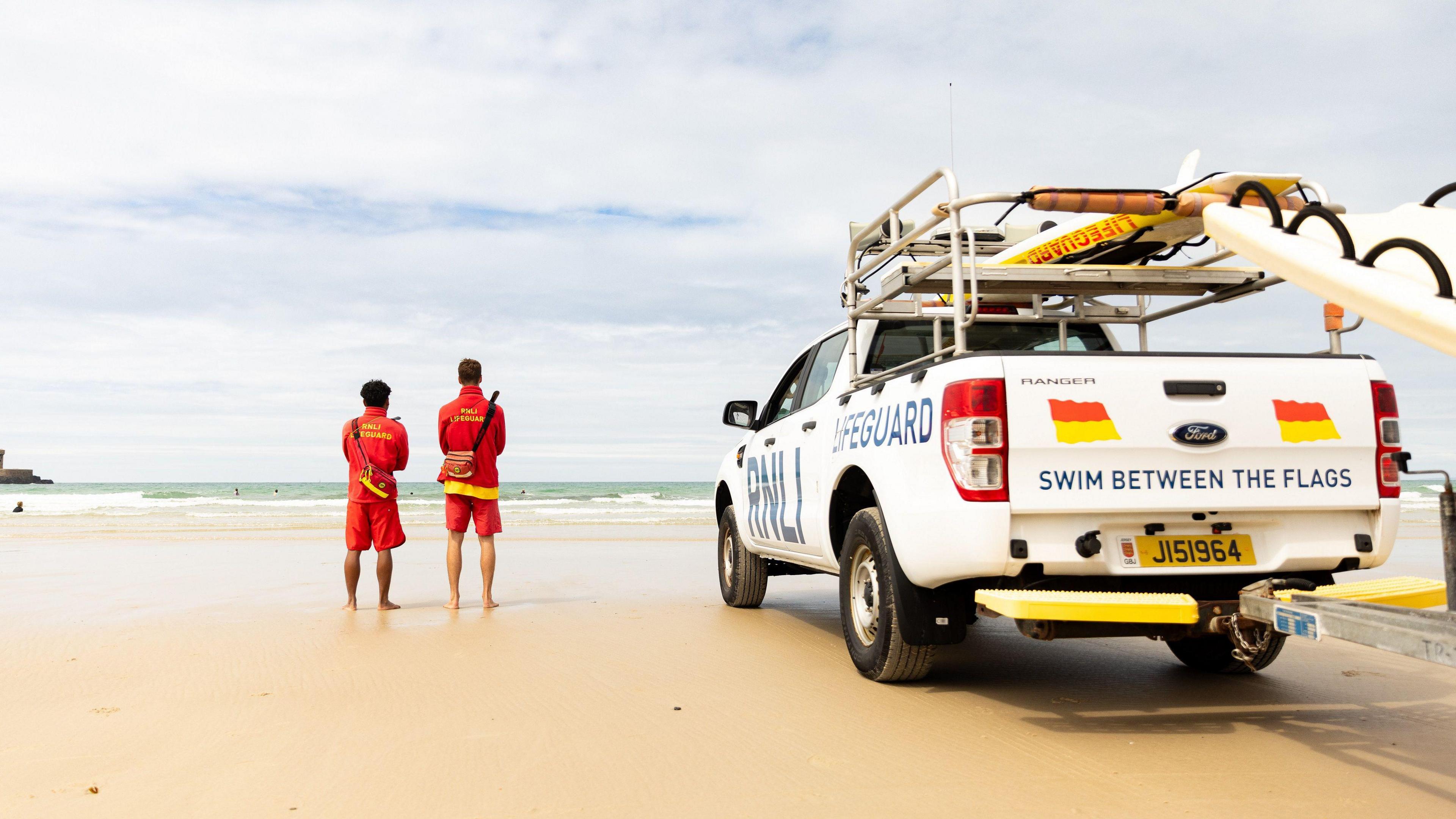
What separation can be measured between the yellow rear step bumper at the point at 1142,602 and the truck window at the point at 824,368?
2.29 m

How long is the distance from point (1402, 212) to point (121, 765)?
4.63 metres

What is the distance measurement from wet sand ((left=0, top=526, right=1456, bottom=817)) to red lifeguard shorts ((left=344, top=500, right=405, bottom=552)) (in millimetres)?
551

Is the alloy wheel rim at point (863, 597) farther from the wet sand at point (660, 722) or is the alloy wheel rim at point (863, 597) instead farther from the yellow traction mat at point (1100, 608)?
the yellow traction mat at point (1100, 608)

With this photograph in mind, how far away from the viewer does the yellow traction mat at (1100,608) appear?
3445 mm

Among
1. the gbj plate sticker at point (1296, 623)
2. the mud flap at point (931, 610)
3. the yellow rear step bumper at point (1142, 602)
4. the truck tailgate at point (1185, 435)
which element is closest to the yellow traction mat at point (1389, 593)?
the yellow rear step bumper at point (1142, 602)

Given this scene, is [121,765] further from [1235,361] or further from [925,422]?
[1235,361]

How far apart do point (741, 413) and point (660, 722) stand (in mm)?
3470

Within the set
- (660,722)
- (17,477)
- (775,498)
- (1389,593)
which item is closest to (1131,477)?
(1389,593)

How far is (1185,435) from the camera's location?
147 inches

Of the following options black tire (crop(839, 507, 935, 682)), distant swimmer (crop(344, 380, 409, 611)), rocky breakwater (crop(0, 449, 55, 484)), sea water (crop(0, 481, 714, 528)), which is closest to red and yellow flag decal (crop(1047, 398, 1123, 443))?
black tire (crop(839, 507, 935, 682))

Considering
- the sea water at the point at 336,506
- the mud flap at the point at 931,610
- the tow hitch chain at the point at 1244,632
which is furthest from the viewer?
the sea water at the point at 336,506

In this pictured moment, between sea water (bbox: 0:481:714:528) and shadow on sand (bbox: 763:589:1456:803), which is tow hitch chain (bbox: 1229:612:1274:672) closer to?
shadow on sand (bbox: 763:589:1456:803)

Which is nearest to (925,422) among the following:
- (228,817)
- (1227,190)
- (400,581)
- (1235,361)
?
(1235,361)

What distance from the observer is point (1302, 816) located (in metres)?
2.90
